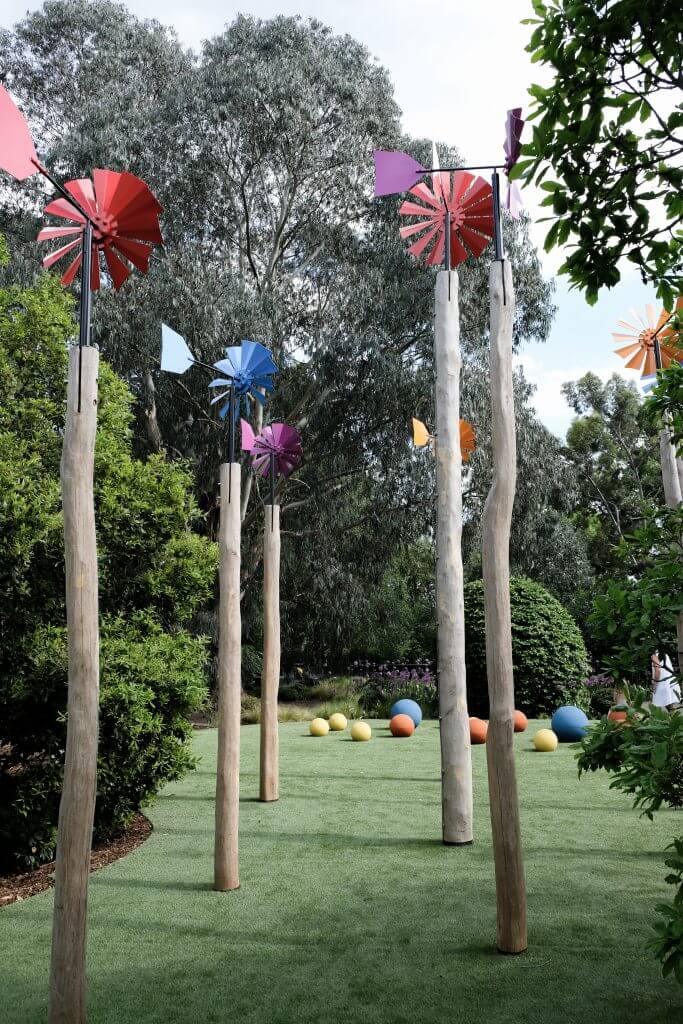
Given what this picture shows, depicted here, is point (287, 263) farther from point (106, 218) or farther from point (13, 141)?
point (13, 141)

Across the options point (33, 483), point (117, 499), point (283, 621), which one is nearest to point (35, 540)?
point (33, 483)

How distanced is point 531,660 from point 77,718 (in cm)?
1047

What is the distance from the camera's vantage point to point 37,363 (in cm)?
738

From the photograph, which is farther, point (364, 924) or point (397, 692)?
point (397, 692)

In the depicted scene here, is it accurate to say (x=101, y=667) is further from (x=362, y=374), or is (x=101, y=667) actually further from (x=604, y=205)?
(x=362, y=374)

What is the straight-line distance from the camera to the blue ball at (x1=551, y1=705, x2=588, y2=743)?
1012 cm

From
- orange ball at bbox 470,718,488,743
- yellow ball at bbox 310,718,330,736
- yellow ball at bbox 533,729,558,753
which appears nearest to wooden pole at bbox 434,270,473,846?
yellow ball at bbox 533,729,558,753

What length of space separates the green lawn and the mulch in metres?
0.19

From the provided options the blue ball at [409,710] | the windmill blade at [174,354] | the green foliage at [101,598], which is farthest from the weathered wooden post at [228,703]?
the blue ball at [409,710]

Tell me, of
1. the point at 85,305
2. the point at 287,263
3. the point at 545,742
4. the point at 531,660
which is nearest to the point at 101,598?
the point at 85,305

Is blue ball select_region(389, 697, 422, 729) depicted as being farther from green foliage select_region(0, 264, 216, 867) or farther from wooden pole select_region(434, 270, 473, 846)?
wooden pole select_region(434, 270, 473, 846)

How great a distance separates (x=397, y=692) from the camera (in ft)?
50.5

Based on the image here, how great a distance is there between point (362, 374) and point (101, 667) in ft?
31.9

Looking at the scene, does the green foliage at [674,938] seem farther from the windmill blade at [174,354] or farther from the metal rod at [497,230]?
the windmill blade at [174,354]
